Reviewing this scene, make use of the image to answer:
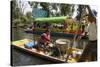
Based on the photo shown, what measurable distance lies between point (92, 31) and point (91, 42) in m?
0.11

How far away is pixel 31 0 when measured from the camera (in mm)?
1621

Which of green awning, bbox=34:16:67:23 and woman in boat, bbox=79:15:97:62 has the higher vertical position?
green awning, bbox=34:16:67:23

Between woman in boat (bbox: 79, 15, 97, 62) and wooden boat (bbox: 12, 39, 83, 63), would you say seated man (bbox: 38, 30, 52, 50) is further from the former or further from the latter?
woman in boat (bbox: 79, 15, 97, 62)

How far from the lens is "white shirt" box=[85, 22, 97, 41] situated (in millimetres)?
1807

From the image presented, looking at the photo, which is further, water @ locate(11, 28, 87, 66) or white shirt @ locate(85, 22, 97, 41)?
white shirt @ locate(85, 22, 97, 41)

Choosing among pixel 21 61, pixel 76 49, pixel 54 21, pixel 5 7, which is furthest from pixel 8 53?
pixel 76 49

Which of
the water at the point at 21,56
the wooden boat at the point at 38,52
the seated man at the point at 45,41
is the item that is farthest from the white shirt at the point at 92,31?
the water at the point at 21,56

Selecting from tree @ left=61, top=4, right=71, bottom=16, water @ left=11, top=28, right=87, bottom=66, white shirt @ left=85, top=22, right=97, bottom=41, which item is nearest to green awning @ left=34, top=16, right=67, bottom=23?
tree @ left=61, top=4, right=71, bottom=16

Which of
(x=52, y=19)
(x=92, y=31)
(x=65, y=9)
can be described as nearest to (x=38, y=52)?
(x=52, y=19)

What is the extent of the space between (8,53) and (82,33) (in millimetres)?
720

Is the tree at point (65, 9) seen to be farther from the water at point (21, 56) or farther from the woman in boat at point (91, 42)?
the water at point (21, 56)

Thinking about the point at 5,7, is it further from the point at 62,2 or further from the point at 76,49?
the point at 76,49

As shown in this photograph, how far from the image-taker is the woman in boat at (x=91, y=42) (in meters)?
1.80

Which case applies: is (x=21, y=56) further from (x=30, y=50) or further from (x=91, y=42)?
(x=91, y=42)
